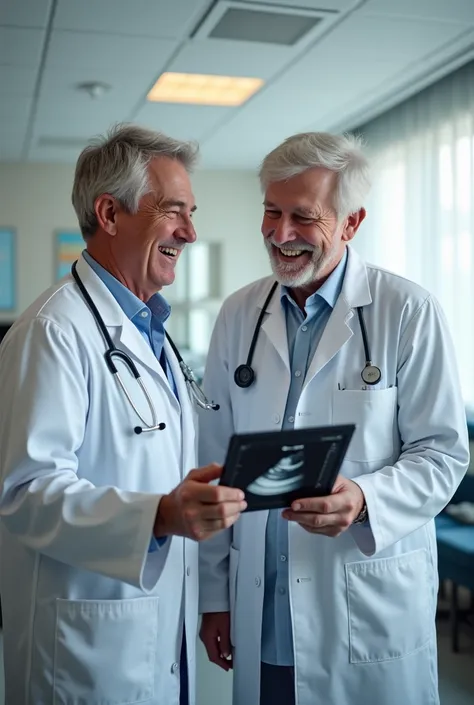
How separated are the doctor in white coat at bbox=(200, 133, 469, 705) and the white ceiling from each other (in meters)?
1.83

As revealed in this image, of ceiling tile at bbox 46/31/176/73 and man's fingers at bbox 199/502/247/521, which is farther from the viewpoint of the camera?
ceiling tile at bbox 46/31/176/73

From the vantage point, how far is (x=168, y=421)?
1.52 m

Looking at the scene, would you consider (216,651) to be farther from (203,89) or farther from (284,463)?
(203,89)

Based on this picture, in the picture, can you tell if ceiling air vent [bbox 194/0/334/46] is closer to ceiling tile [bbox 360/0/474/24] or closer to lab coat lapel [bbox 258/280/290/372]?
ceiling tile [bbox 360/0/474/24]

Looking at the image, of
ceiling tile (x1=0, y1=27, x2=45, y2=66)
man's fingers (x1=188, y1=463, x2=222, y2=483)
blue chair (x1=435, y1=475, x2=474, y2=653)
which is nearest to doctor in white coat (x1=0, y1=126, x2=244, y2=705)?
man's fingers (x1=188, y1=463, x2=222, y2=483)

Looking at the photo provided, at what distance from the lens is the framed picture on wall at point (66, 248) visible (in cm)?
660

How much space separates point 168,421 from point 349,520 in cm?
40

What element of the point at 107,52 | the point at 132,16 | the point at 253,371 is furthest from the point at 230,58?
the point at 253,371

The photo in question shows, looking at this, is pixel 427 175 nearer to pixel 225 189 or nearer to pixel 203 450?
pixel 225 189

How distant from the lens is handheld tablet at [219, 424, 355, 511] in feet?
3.75

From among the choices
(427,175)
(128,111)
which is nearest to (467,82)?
(427,175)

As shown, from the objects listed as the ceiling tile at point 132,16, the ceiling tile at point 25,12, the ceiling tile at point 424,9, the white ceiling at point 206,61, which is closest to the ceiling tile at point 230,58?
the white ceiling at point 206,61

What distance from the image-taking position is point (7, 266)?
21.5 feet

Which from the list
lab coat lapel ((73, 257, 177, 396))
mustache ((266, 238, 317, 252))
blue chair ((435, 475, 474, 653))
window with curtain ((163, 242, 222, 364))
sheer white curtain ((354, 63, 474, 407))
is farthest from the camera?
window with curtain ((163, 242, 222, 364))
